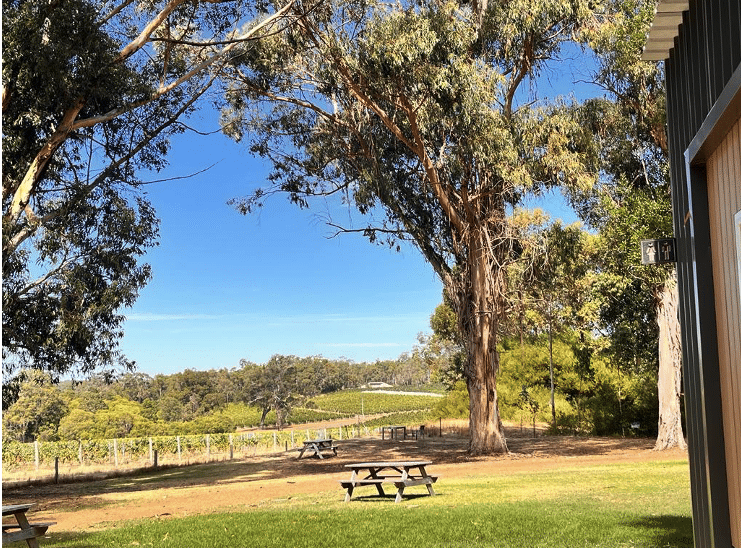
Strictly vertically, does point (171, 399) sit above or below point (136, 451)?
above

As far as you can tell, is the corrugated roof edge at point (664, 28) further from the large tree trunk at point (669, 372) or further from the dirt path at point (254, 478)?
the large tree trunk at point (669, 372)

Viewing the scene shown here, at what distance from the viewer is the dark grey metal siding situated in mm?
4250

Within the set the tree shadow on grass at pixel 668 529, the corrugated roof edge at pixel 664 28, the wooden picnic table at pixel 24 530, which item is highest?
the corrugated roof edge at pixel 664 28

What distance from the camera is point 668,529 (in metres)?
7.73

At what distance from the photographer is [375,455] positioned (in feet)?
72.6

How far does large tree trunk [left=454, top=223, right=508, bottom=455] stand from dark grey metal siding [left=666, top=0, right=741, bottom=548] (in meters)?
15.4

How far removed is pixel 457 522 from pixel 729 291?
5294mm

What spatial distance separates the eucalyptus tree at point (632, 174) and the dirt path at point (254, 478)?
252 cm

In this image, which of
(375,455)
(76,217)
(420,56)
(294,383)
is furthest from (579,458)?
(294,383)

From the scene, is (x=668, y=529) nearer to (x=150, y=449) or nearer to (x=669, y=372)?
(x=669, y=372)

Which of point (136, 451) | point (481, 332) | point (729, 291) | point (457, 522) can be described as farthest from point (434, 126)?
point (136, 451)

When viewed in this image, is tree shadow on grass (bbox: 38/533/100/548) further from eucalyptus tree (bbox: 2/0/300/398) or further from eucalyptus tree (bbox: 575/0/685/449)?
eucalyptus tree (bbox: 575/0/685/449)

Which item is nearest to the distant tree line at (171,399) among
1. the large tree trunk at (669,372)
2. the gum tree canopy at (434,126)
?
the gum tree canopy at (434,126)

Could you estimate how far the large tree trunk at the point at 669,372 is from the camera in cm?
2014
